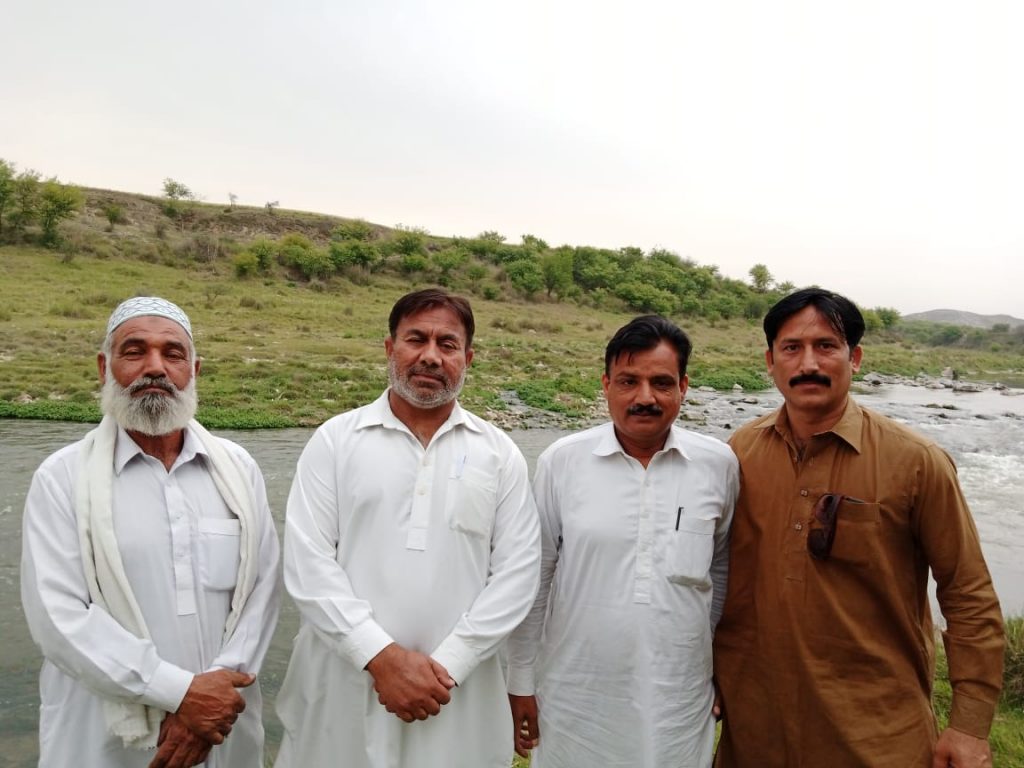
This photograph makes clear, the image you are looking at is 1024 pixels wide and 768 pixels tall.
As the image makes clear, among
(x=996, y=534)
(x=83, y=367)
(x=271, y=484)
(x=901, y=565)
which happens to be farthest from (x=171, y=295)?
(x=901, y=565)

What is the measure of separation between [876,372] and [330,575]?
1346 inches

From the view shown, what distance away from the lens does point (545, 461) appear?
2629mm

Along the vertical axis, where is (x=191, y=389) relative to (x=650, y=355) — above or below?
below

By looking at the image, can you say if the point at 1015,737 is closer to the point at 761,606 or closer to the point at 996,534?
the point at 761,606

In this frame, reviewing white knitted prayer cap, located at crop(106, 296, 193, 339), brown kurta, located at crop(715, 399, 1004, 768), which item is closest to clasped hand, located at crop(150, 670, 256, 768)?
white knitted prayer cap, located at crop(106, 296, 193, 339)

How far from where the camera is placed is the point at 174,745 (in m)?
2.09

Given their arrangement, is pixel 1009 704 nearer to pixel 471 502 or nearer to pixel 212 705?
pixel 471 502

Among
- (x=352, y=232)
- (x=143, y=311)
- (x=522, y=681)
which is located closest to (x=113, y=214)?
(x=352, y=232)

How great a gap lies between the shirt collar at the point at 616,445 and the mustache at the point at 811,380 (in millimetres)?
431

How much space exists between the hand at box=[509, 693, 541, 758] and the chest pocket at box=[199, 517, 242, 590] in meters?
1.13

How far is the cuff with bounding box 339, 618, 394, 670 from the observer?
6.77 feet

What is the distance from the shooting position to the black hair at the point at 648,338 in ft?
7.98

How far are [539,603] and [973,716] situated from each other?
1.41 m

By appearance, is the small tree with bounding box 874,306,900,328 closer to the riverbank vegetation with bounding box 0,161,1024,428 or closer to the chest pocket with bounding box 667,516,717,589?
the riverbank vegetation with bounding box 0,161,1024,428
